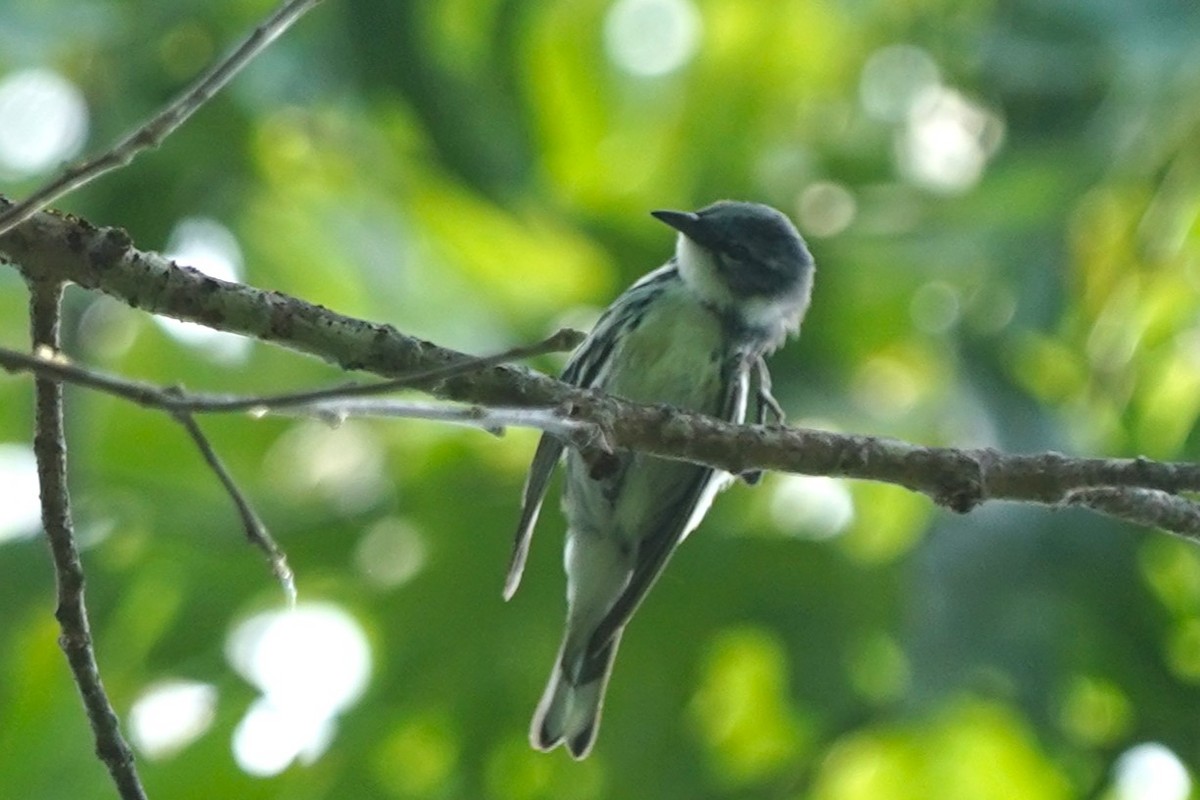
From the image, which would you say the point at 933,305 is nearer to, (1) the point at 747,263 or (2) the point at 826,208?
(2) the point at 826,208

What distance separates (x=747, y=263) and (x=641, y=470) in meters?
0.70

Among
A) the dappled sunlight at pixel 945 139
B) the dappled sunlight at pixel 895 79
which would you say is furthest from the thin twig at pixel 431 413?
the dappled sunlight at pixel 895 79

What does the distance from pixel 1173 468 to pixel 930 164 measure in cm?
521

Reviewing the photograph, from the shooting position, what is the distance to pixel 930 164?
312 inches

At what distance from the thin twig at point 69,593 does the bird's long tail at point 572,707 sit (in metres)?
2.22

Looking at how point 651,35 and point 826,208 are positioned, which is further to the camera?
point 651,35

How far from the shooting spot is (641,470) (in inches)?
179

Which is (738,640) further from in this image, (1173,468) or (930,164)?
(1173,468)

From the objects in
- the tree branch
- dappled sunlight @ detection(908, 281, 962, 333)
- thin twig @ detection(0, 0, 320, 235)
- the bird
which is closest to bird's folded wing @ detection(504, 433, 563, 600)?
the bird

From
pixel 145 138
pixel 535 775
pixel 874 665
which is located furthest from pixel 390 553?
pixel 145 138

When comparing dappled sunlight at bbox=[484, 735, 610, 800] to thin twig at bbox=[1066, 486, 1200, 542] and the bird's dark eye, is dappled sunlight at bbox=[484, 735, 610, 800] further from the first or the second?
thin twig at bbox=[1066, 486, 1200, 542]

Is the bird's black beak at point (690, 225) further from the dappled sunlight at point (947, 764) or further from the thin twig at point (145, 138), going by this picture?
the thin twig at point (145, 138)

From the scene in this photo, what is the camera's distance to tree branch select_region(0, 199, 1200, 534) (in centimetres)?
256

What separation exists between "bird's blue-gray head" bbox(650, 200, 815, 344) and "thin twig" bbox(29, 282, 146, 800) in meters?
2.42
